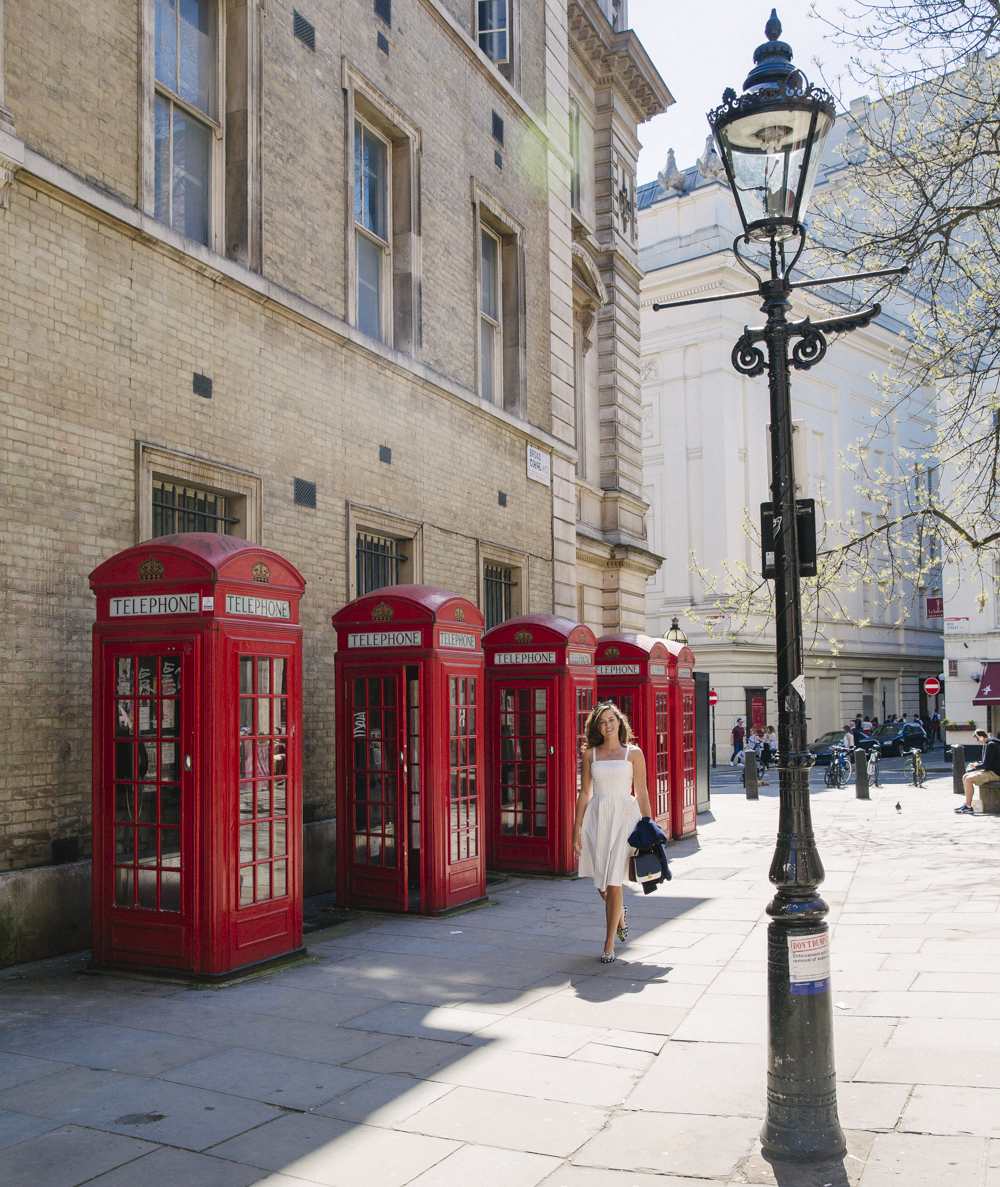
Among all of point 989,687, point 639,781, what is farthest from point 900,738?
point 639,781

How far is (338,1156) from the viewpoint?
4.73 meters

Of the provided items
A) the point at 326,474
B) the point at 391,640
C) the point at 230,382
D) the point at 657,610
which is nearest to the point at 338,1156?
the point at 391,640

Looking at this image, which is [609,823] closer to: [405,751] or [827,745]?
[405,751]

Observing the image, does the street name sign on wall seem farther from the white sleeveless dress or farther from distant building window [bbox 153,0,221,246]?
the white sleeveless dress

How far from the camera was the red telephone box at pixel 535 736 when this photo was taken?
40.7 ft

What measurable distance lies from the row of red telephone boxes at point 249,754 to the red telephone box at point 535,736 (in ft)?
5.84

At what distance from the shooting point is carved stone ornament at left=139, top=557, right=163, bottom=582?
7695mm

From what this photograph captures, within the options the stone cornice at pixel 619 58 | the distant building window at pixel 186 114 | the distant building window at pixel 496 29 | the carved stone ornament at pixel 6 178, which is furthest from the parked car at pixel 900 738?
the carved stone ornament at pixel 6 178

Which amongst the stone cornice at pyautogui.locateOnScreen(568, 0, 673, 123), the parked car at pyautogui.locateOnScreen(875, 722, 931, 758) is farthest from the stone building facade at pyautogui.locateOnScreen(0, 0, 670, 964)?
the parked car at pyautogui.locateOnScreen(875, 722, 931, 758)

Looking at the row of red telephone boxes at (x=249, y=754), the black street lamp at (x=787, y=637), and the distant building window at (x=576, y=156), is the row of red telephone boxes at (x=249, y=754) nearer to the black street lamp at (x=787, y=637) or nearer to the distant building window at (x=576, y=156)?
the black street lamp at (x=787, y=637)

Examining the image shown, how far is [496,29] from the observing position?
1736 centimetres

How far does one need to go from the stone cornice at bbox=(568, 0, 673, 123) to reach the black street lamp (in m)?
17.8

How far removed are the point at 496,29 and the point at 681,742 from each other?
10486mm

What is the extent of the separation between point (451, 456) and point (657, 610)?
27180 mm
